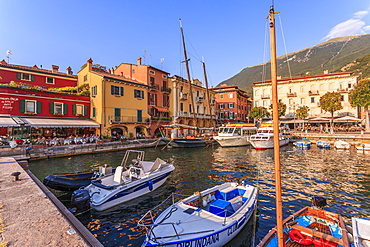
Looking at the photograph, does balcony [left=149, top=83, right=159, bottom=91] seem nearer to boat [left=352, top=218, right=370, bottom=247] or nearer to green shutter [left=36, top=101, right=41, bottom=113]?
green shutter [left=36, top=101, right=41, bottom=113]

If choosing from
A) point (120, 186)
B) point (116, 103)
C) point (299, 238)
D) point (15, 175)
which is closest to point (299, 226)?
point (299, 238)

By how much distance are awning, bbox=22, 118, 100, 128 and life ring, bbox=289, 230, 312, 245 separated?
25024 mm

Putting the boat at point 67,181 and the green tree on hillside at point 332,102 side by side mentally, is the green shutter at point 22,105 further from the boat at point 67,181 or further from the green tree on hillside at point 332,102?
the green tree on hillside at point 332,102

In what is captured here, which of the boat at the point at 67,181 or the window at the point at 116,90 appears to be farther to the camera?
the window at the point at 116,90

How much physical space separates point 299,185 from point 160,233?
9940 mm

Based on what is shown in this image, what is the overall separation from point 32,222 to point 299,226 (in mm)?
6731

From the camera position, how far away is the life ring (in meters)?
4.85

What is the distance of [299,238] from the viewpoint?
16.4ft

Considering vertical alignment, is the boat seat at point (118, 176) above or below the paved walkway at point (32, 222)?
below

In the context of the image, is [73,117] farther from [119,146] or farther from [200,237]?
[200,237]

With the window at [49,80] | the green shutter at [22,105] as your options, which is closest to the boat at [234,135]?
the green shutter at [22,105]

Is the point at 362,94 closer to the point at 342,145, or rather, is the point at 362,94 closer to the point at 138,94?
the point at 342,145

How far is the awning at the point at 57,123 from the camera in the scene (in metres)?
21.1

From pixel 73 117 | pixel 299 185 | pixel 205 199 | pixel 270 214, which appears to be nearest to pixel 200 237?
pixel 205 199
